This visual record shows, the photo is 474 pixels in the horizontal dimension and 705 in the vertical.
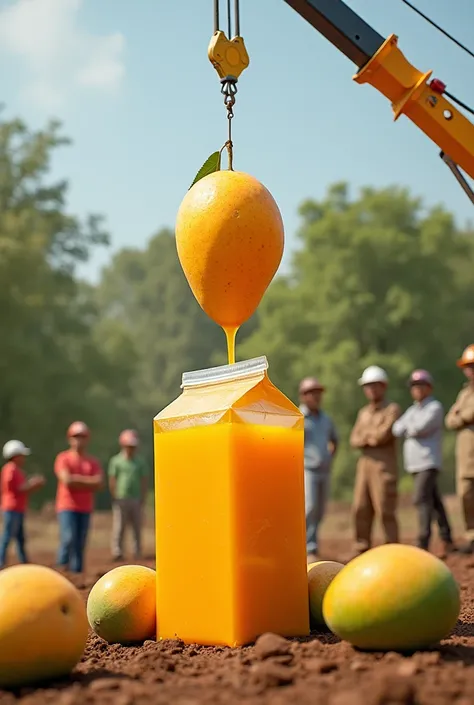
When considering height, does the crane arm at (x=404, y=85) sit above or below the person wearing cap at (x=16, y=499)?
above

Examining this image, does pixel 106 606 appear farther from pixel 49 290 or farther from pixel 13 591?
pixel 49 290

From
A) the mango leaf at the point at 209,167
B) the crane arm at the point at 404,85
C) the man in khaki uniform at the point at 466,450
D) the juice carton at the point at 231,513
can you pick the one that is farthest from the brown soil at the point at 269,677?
the man in khaki uniform at the point at 466,450

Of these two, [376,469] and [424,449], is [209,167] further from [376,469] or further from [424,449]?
[424,449]

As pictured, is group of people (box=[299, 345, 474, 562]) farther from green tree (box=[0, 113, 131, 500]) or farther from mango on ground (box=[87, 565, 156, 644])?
green tree (box=[0, 113, 131, 500])

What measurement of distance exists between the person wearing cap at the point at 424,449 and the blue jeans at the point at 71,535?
3.98 metres

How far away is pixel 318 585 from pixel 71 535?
7139 millimetres

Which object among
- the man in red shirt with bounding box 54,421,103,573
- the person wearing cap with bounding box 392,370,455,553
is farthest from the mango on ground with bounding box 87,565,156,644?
the man in red shirt with bounding box 54,421,103,573

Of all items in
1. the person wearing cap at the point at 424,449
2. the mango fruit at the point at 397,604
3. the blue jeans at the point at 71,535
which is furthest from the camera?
the blue jeans at the point at 71,535

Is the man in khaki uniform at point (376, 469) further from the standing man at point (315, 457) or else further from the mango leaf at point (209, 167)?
the mango leaf at point (209, 167)

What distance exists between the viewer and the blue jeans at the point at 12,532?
39.1 ft

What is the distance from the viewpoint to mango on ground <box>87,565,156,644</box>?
477cm

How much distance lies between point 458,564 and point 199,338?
50.7 m

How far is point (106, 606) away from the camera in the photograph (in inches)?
188

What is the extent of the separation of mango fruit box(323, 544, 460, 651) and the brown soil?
0.08 metres
